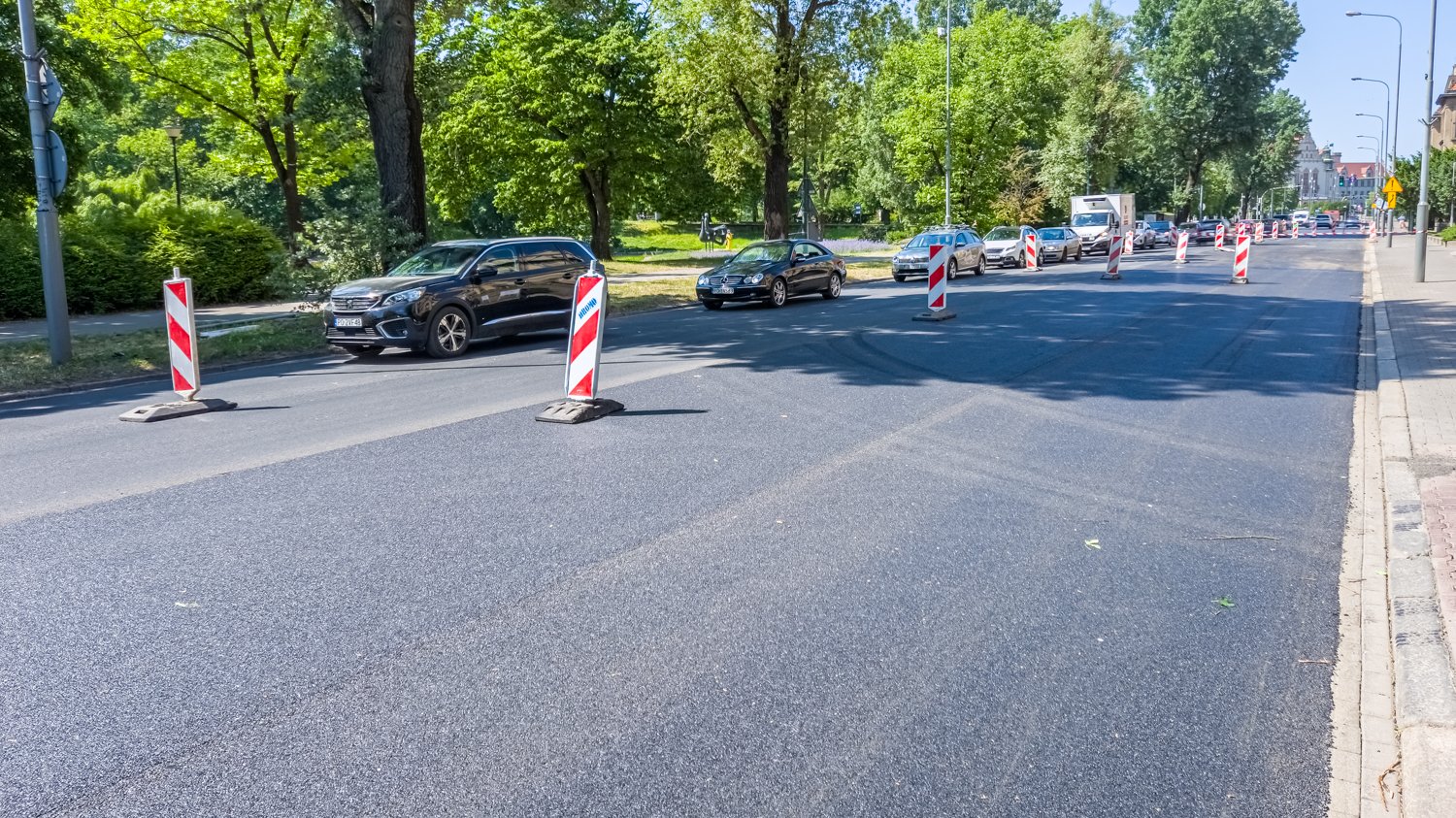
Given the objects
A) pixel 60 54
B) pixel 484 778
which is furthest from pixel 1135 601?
pixel 60 54

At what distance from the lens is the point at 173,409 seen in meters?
9.83

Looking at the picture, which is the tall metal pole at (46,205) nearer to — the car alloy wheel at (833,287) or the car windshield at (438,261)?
the car windshield at (438,261)

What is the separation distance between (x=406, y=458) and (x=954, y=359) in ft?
23.7

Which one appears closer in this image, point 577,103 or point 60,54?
point 60,54

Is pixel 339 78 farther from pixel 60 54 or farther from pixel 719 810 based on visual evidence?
pixel 719 810

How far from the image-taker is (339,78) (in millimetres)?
19969

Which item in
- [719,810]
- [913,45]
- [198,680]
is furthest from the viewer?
[913,45]

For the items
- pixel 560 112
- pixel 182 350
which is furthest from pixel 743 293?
pixel 560 112

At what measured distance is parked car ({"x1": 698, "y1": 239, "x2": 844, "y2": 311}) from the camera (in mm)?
21750

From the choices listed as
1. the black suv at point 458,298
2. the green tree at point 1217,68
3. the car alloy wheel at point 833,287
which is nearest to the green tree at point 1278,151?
the green tree at point 1217,68

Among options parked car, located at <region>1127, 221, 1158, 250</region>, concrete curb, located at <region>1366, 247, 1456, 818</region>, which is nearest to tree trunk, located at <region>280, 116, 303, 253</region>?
concrete curb, located at <region>1366, 247, 1456, 818</region>

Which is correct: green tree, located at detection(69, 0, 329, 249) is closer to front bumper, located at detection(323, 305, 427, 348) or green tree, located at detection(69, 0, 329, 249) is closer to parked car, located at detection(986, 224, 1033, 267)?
front bumper, located at detection(323, 305, 427, 348)

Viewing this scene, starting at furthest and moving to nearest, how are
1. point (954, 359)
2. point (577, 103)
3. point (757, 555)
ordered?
point (577, 103) < point (954, 359) < point (757, 555)

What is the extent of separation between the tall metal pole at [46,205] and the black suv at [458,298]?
3.02 m
